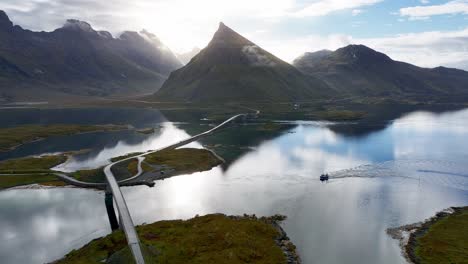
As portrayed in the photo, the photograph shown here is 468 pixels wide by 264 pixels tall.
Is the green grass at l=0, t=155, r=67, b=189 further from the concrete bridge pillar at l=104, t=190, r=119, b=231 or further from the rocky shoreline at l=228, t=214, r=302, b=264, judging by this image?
the rocky shoreline at l=228, t=214, r=302, b=264

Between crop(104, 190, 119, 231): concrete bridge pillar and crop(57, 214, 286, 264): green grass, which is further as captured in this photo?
crop(104, 190, 119, 231): concrete bridge pillar

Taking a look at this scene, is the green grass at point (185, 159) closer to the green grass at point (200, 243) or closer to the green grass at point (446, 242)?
the green grass at point (200, 243)

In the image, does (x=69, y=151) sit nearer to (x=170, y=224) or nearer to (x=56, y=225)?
(x=56, y=225)

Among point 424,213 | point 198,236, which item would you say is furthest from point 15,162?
point 424,213

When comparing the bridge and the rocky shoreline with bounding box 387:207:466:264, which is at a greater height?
the bridge

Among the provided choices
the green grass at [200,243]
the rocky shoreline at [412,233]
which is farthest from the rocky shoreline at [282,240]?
the rocky shoreline at [412,233]

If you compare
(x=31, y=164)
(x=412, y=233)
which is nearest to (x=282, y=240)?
(x=412, y=233)

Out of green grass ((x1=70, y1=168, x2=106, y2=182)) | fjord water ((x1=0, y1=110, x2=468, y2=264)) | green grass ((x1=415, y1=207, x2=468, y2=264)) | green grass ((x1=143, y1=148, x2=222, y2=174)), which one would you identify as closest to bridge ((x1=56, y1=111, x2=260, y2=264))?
green grass ((x1=70, y1=168, x2=106, y2=182))
